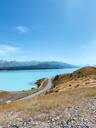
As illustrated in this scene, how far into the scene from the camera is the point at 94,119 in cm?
2131

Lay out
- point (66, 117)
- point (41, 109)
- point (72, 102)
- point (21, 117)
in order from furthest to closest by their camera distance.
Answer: point (72, 102)
point (41, 109)
point (21, 117)
point (66, 117)

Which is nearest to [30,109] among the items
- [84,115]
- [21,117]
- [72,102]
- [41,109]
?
[41,109]

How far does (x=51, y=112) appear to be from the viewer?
2494cm

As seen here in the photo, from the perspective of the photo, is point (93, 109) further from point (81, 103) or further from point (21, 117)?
point (21, 117)

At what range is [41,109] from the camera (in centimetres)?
2695

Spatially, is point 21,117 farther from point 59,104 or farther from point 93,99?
point 93,99

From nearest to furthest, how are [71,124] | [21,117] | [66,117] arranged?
1. [71,124]
2. [66,117]
3. [21,117]

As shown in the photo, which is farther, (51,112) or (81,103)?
(81,103)

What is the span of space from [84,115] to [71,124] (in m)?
2.88

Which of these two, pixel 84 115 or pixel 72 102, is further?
pixel 72 102

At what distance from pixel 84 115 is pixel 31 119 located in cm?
582

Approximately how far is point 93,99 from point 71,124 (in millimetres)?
10716

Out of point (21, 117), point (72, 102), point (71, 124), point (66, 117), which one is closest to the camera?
point (71, 124)

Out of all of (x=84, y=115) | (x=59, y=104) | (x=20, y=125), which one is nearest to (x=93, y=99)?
(x=59, y=104)
